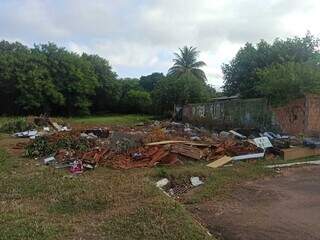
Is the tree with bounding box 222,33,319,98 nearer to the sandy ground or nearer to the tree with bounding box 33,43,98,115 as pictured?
the sandy ground

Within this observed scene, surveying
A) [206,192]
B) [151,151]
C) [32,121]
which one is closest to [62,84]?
[32,121]

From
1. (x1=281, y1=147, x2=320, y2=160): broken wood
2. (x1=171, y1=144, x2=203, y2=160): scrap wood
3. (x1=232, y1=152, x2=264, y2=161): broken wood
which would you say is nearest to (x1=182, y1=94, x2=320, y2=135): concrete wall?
(x1=281, y1=147, x2=320, y2=160): broken wood

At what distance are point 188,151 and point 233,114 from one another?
12042mm

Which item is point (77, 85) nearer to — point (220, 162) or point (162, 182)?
point (220, 162)

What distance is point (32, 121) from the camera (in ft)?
93.8

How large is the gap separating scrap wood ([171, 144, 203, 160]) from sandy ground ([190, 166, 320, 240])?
9.92 feet

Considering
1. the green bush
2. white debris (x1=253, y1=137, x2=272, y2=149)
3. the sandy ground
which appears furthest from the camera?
the green bush

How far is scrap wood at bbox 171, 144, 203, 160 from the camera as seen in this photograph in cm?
1335

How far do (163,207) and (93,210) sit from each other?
3.84ft

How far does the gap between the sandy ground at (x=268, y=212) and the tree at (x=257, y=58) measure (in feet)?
61.8

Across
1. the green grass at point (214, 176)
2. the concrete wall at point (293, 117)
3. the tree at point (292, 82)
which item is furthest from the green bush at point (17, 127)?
the green grass at point (214, 176)

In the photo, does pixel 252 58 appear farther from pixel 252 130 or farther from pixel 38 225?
pixel 38 225

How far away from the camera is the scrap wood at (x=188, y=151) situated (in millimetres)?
13352

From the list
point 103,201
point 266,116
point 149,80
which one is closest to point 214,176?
point 103,201
